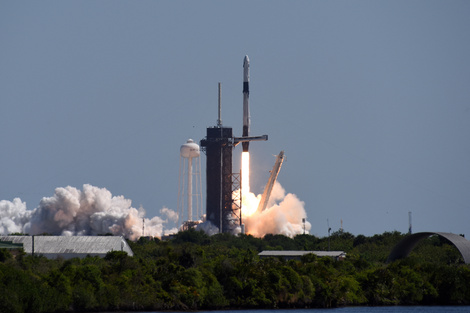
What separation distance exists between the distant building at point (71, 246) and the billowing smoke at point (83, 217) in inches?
1650

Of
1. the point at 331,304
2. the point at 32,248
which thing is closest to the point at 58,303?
the point at 331,304

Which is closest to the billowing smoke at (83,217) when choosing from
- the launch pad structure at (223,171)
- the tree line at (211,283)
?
the launch pad structure at (223,171)

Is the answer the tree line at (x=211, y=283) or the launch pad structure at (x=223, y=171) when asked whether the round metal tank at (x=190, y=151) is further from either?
the tree line at (x=211, y=283)

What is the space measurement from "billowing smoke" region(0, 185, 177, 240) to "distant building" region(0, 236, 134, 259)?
4192 cm

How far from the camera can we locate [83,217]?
174 metres

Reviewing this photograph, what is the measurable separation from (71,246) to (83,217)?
161 feet

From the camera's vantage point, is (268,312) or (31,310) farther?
(268,312)

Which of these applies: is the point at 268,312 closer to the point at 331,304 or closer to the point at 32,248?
the point at 331,304

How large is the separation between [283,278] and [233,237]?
201 feet

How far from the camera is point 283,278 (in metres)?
95.9

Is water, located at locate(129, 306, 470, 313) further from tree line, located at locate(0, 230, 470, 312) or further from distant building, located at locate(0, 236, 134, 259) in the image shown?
distant building, located at locate(0, 236, 134, 259)

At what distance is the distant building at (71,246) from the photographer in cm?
12256

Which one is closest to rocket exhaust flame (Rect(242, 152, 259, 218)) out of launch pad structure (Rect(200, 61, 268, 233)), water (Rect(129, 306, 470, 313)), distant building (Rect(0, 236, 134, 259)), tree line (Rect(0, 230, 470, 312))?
launch pad structure (Rect(200, 61, 268, 233))

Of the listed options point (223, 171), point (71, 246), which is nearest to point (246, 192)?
point (223, 171)
